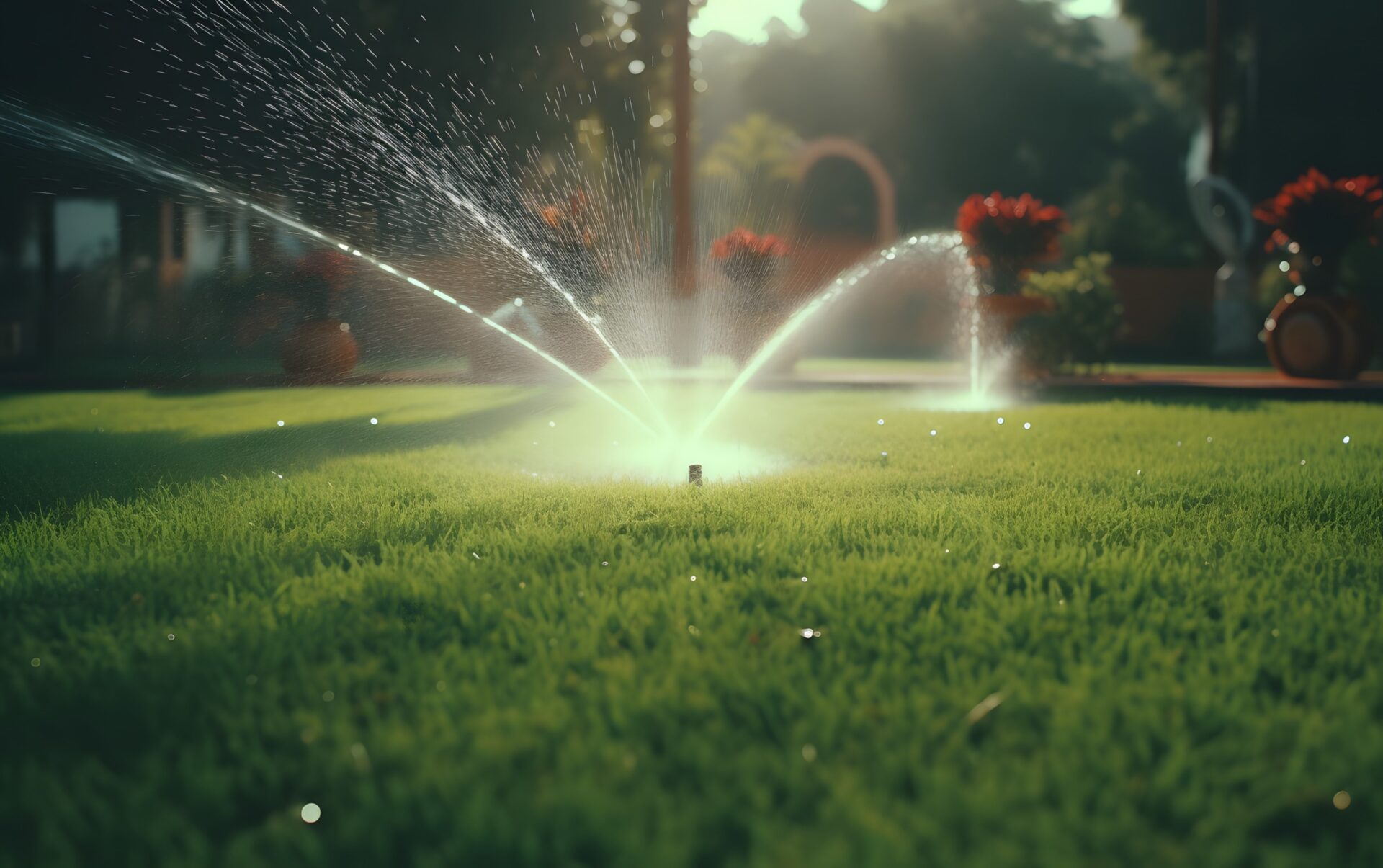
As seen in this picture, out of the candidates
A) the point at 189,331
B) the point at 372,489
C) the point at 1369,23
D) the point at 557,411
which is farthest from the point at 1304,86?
the point at 372,489

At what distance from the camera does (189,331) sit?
17484 mm

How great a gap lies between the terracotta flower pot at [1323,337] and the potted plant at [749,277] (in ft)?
19.7

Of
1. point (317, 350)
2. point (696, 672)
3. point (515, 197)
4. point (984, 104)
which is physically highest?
point (984, 104)

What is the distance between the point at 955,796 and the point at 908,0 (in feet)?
144

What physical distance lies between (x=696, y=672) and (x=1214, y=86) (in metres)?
19.8

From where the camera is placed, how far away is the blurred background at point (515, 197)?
13570 mm

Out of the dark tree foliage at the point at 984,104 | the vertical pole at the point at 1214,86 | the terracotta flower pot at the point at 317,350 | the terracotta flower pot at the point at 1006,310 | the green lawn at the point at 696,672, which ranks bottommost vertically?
the green lawn at the point at 696,672

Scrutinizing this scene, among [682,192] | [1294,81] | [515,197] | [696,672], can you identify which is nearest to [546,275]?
[682,192]

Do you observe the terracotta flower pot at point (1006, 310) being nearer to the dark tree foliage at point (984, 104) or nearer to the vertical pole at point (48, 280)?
the vertical pole at point (48, 280)

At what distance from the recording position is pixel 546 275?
8.95 meters

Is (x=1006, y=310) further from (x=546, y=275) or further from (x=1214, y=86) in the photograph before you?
(x=1214, y=86)

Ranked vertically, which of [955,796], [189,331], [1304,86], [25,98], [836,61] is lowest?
[955,796]

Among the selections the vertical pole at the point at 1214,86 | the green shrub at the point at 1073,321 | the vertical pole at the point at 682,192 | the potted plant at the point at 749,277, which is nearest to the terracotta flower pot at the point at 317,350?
the vertical pole at the point at 682,192

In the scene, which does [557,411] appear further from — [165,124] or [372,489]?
[165,124]
